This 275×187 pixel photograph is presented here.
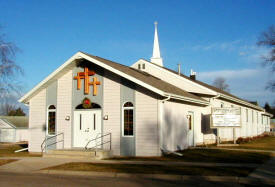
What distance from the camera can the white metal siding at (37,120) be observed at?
20.7m

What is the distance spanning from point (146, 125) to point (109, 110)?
229 centimetres

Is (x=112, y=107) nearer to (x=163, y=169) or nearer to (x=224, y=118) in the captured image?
(x=163, y=169)

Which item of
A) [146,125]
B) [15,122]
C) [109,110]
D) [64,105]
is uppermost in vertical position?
[64,105]

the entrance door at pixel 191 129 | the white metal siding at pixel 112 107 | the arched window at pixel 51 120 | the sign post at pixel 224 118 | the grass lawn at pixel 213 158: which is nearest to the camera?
the grass lawn at pixel 213 158

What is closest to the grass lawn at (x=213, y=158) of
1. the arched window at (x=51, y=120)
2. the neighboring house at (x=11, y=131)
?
the arched window at (x=51, y=120)

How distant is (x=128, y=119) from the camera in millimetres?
18219

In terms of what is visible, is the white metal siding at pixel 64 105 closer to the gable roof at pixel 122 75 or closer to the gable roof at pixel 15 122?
the gable roof at pixel 122 75

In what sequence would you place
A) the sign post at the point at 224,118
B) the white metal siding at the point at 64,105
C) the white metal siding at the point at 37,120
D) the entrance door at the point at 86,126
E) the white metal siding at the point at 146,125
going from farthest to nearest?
1. the sign post at the point at 224,118
2. the white metal siding at the point at 37,120
3. the white metal siding at the point at 64,105
4. the entrance door at the point at 86,126
5. the white metal siding at the point at 146,125

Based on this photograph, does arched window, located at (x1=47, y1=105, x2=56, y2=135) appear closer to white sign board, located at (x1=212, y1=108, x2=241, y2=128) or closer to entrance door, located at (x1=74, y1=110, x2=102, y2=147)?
entrance door, located at (x1=74, y1=110, x2=102, y2=147)

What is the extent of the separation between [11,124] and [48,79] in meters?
27.8

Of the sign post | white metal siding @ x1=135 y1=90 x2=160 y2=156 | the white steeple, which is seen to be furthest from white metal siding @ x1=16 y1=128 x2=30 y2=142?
white metal siding @ x1=135 y1=90 x2=160 y2=156

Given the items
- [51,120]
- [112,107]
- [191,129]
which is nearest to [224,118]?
[191,129]

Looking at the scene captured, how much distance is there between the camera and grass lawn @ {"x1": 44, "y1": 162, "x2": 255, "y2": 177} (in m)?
11.8

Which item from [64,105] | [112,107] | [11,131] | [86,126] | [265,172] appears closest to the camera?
[265,172]
